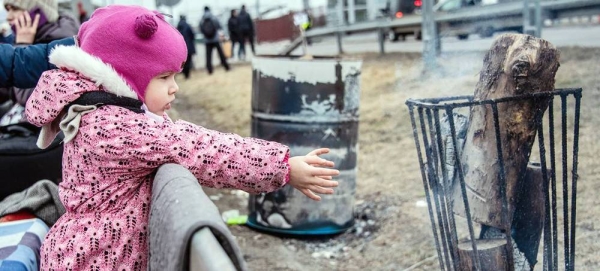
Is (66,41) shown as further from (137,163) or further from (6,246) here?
(137,163)

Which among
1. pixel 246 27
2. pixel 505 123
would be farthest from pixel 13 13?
pixel 246 27

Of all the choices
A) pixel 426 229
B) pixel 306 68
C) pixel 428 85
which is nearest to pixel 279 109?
pixel 306 68

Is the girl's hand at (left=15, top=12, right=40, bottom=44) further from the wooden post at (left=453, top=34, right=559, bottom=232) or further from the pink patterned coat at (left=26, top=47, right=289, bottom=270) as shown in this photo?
the wooden post at (left=453, top=34, right=559, bottom=232)

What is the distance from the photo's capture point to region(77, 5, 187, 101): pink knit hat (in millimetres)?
1954

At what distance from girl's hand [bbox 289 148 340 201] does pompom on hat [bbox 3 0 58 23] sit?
8.11 feet

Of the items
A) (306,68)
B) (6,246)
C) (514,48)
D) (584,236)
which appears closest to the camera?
(514,48)

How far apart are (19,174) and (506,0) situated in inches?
255

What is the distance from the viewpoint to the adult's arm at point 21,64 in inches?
119

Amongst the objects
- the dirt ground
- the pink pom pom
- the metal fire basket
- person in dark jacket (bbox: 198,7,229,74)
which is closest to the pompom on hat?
the dirt ground

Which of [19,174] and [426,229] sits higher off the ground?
[19,174]

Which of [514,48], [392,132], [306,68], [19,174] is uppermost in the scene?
[514,48]

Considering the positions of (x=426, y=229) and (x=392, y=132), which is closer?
(x=426, y=229)

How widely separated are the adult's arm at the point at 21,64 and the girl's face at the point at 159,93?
1.19m

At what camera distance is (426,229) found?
441 cm
